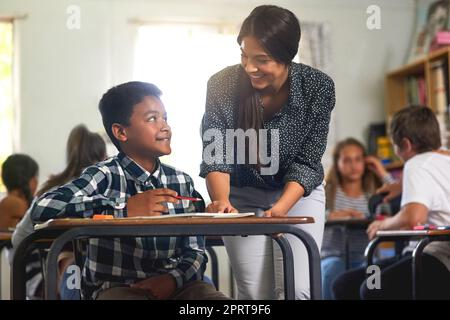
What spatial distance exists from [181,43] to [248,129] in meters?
0.55

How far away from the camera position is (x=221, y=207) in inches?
71.3

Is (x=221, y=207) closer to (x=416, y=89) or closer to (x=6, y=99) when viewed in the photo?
(x=6, y=99)

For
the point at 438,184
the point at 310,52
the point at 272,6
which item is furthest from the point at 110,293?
the point at 438,184

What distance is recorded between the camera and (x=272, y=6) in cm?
203

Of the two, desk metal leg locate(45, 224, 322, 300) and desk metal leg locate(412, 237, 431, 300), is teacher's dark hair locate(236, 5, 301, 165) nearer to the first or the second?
desk metal leg locate(45, 224, 322, 300)

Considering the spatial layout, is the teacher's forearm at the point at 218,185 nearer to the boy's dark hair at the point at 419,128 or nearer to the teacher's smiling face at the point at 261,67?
the teacher's smiling face at the point at 261,67

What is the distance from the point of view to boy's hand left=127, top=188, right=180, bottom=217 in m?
1.79

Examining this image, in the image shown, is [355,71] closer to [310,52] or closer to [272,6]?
[310,52]

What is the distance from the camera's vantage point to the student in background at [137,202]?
1.80m

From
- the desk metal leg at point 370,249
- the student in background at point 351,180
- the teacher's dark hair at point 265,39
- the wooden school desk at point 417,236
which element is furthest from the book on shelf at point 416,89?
the teacher's dark hair at point 265,39

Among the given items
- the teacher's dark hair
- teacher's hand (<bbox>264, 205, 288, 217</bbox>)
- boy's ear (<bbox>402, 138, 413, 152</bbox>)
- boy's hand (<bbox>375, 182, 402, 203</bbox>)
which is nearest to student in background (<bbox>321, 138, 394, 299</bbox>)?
boy's hand (<bbox>375, 182, 402, 203</bbox>)

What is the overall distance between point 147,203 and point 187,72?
20.5 inches

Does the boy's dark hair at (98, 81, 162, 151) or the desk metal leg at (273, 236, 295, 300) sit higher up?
the boy's dark hair at (98, 81, 162, 151)

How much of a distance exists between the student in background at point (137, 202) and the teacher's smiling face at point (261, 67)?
0.78ft
